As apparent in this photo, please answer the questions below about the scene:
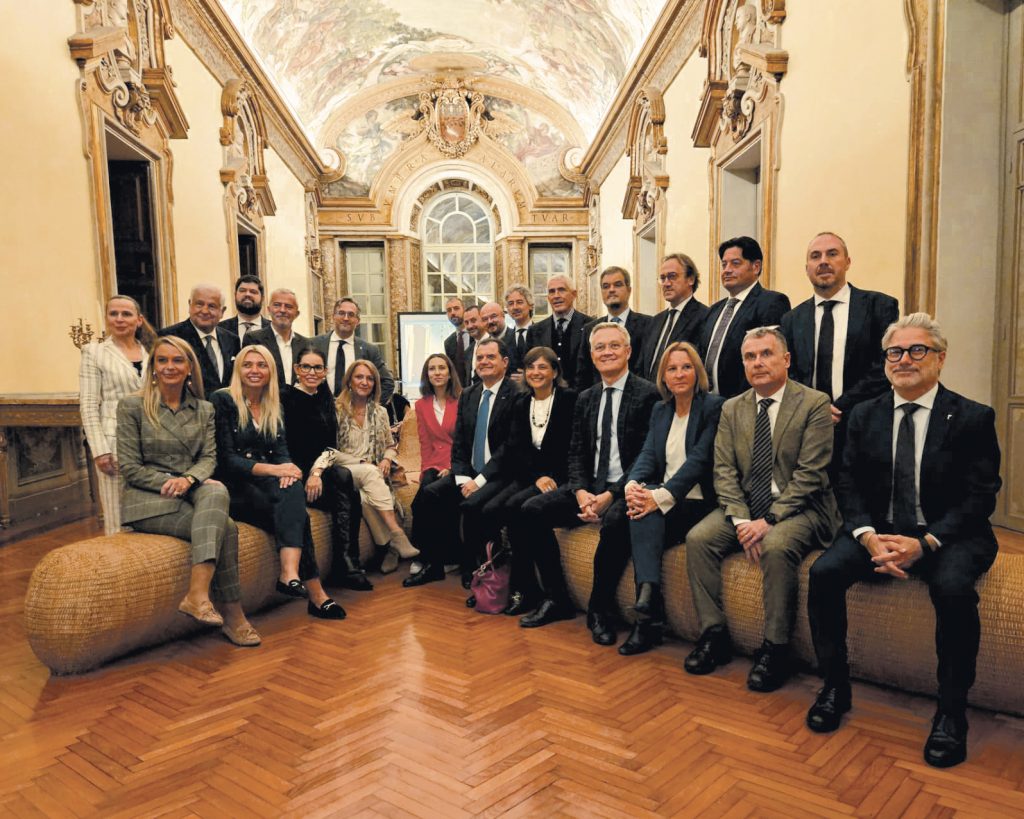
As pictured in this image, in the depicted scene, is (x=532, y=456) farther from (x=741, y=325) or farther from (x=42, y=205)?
(x=42, y=205)

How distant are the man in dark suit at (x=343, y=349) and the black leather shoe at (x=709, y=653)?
302 cm

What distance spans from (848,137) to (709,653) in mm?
3628

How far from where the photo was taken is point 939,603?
7.64ft

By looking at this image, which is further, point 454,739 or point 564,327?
point 564,327

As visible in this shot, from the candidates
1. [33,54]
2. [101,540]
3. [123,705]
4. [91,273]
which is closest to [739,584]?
[123,705]

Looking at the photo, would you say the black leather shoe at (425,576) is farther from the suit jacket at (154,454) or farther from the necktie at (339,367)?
the necktie at (339,367)

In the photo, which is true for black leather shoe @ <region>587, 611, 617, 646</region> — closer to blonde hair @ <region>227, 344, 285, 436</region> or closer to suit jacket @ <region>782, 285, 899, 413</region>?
suit jacket @ <region>782, 285, 899, 413</region>

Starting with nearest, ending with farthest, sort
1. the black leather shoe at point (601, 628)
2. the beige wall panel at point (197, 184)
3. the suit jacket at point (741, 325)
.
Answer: the black leather shoe at point (601, 628), the suit jacket at point (741, 325), the beige wall panel at point (197, 184)

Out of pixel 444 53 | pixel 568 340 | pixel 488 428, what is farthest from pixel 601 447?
pixel 444 53

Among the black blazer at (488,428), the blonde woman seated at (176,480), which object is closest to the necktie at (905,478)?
the black blazer at (488,428)

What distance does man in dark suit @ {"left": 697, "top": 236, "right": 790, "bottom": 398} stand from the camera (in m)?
3.54

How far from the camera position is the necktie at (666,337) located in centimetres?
403

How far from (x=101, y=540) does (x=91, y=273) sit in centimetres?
318

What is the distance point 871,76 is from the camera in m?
4.33
